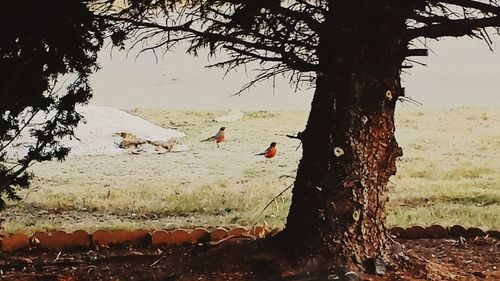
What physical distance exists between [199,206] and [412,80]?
0.78 meters

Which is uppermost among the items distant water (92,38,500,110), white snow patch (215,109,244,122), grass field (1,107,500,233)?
distant water (92,38,500,110)

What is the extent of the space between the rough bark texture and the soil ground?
80 millimetres

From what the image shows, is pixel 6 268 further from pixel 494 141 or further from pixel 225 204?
pixel 494 141

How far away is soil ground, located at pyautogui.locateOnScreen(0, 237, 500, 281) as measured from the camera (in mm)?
1566

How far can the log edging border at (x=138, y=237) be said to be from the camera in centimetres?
207

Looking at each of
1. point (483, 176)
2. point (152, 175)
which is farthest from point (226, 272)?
point (483, 176)

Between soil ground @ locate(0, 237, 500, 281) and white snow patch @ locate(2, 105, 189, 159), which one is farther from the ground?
white snow patch @ locate(2, 105, 189, 159)

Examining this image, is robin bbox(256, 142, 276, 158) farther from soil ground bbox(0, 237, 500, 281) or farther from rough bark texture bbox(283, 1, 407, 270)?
rough bark texture bbox(283, 1, 407, 270)

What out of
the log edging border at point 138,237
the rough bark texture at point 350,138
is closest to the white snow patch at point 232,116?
the log edging border at point 138,237

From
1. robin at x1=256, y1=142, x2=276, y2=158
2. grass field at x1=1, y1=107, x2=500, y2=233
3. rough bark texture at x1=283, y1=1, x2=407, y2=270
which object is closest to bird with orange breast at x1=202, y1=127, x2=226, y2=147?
grass field at x1=1, y1=107, x2=500, y2=233

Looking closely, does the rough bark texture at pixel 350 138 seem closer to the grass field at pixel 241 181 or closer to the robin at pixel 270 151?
the grass field at pixel 241 181

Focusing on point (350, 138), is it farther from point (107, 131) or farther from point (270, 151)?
point (107, 131)

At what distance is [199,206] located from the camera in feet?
7.61

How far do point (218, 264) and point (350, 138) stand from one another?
1.30 feet
